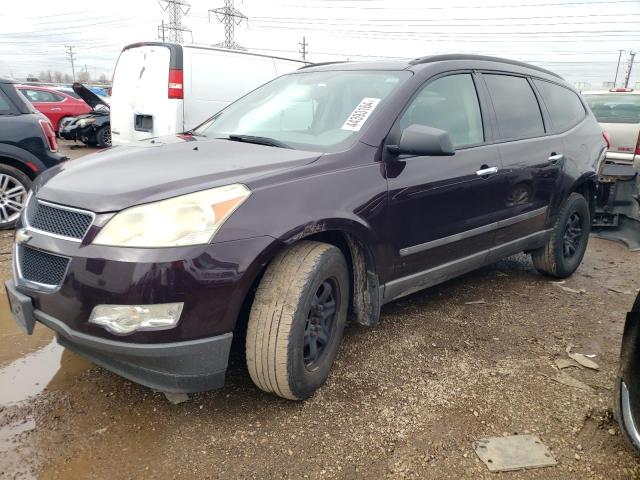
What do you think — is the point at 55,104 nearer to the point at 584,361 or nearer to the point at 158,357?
the point at 158,357

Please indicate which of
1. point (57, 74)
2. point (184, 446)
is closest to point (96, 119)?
point (184, 446)

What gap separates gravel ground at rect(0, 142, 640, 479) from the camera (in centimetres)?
212

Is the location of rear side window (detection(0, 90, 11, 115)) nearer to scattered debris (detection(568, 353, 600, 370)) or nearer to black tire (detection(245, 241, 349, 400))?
black tire (detection(245, 241, 349, 400))

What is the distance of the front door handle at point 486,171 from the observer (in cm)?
332

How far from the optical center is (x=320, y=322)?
2588 millimetres

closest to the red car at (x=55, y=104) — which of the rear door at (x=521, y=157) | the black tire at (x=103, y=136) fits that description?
the black tire at (x=103, y=136)

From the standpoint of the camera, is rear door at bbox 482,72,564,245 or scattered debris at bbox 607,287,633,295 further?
scattered debris at bbox 607,287,633,295

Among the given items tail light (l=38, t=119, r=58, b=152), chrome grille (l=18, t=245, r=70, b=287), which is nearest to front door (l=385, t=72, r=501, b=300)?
chrome grille (l=18, t=245, r=70, b=287)

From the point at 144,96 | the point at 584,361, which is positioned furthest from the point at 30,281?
the point at 144,96

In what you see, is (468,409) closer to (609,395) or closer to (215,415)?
(609,395)

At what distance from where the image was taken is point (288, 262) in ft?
7.67

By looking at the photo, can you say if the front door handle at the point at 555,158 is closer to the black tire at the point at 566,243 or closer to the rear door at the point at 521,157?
the rear door at the point at 521,157

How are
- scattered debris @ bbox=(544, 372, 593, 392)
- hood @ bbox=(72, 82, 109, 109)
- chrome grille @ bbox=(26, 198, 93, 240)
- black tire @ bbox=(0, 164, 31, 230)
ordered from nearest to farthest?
chrome grille @ bbox=(26, 198, 93, 240), scattered debris @ bbox=(544, 372, 593, 392), black tire @ bbox=(0, 164, 31, 230), hood @ bbox=(72, 82, 109, 109)

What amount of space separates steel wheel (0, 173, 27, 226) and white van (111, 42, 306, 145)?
1510 mm
